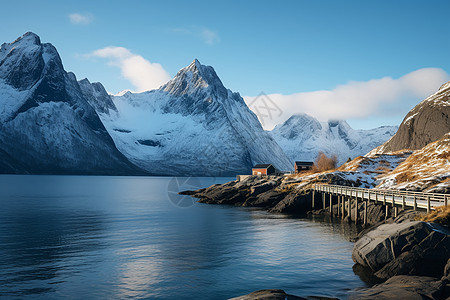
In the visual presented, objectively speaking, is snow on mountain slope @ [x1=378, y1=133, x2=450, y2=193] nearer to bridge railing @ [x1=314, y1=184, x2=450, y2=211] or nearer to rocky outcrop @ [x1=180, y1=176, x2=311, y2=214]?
bridge railing @ [x1=314, y1=184, x2=450, y2=211]

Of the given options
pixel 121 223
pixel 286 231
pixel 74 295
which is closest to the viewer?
pixel 74 295

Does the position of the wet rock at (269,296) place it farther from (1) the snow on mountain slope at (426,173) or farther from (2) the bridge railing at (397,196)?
(1) the snow on mountain slope at (426,173)

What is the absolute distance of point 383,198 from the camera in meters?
43.6

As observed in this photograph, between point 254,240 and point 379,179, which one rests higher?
point 379,179

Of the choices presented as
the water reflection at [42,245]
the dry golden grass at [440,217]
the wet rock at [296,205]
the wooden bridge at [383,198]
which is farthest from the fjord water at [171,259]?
the wet rock at [296,205]

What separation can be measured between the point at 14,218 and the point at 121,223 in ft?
53.9

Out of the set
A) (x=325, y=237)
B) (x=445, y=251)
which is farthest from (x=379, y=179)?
(x=445, y=251)

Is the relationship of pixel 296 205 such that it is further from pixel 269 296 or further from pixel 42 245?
pixel 269 296

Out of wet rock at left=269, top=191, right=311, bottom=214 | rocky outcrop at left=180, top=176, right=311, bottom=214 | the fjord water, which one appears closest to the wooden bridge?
wet rock at left=269, top=191, right=311, bottom=214

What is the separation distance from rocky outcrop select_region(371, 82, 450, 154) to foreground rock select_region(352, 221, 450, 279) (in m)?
107

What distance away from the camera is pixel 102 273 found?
87.1 feet

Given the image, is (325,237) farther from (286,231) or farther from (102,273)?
(102,273)

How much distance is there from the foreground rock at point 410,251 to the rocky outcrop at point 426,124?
106725 millimetres

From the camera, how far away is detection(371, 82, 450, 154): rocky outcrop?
12093 cm
